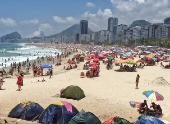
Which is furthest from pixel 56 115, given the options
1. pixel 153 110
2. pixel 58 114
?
pixel 153 110

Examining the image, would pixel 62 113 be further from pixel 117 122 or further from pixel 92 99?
pixel 92 99

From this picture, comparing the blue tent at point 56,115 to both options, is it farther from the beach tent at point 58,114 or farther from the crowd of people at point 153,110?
the crowd of people at point 153,110

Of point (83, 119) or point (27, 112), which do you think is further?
point (27, 112)

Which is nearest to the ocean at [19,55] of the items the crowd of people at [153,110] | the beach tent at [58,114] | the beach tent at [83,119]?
the beach tent at [58,114]

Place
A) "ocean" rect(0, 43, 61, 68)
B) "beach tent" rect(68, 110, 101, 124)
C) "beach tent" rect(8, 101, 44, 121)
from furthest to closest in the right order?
1. "ocean" rect(0, 43, 61, 68)
2. "beach tent" rect(8, 101, 44, 121)
3. "beach tent" rect(68, 110, 101, 124)

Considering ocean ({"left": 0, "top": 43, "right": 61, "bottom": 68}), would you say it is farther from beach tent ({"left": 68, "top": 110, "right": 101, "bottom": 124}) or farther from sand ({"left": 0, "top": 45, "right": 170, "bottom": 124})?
beach tent ({"left": 68, "top": 110, "right": 101, "bottom": 124})

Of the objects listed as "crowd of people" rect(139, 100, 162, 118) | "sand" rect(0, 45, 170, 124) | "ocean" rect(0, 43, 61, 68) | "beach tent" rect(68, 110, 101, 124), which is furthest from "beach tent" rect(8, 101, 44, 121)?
"ocean" rect(0, 43, 61, 68)

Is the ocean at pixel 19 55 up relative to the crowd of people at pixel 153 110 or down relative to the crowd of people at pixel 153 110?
up

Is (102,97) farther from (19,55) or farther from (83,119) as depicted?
(19,55)
